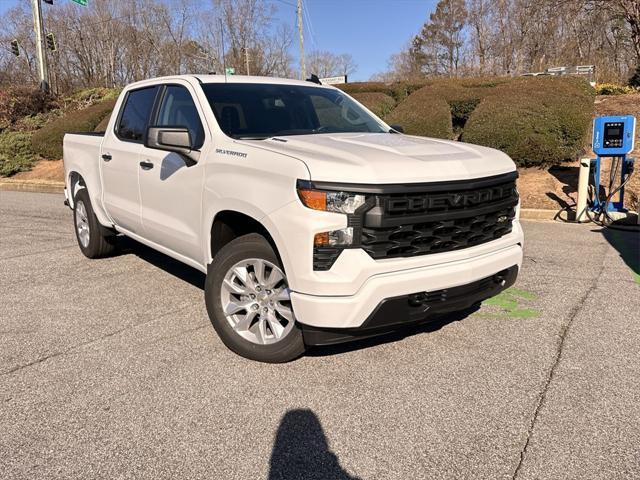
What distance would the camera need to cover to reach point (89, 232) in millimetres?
6230

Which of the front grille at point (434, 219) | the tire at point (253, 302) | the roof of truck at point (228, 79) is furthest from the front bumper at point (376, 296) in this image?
the roof of truck at point (228, 79)

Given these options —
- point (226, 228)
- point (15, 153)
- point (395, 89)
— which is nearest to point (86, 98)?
point (15, 153)

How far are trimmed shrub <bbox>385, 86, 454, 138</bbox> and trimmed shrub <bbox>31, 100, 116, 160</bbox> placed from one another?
965cm

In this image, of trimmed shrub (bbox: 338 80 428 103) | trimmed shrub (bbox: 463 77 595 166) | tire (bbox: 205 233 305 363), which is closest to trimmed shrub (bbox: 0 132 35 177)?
trimmed shrub (bbox: 338 80 428 103)

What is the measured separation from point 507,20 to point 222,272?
36359 mm

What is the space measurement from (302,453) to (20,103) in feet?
71.8

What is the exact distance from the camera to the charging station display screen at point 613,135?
7.89 meters

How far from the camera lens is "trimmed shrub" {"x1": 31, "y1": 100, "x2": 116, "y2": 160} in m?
16.7

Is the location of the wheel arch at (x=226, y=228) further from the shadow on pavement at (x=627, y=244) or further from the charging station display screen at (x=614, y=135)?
the charging station display screen at (x=614, y=135)

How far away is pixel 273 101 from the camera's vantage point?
14.9 ft

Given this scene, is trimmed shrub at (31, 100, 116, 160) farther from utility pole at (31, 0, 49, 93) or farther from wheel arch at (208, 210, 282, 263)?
wheel arch at (208, 210, 282, 263)

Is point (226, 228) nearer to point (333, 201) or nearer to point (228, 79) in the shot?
point (333, 201)

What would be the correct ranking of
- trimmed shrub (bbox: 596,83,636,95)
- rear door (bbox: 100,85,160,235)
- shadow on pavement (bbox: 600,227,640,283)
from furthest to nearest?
trimmed shrub (bbox: 596,83,636,95)
shadow on pavement (bbox: 600,227,640,283)
rear door (bbox: 100,85,160,235)

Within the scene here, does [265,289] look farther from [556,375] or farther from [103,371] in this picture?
[556,375]
